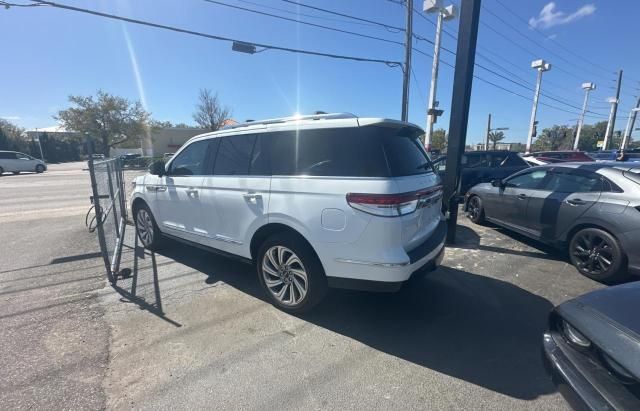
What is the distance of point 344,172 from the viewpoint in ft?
8.76

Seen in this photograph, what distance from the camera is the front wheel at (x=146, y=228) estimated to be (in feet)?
16.2

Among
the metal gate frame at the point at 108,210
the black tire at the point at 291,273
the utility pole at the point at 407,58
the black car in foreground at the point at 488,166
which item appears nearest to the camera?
the black tire at the point at 291,273

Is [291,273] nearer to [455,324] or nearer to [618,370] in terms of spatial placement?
[455,324]

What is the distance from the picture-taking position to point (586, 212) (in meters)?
4.11

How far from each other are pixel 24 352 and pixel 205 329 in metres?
1.48

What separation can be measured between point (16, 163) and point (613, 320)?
111 feet

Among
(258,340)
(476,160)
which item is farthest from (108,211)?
(476,160)

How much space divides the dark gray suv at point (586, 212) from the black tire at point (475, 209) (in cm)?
97

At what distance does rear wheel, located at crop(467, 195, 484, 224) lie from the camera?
6.69m

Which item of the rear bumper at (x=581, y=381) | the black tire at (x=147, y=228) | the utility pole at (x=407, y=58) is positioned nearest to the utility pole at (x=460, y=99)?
the rear bumper at (x=581, y=381)

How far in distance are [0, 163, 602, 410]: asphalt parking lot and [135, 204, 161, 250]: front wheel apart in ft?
1.52

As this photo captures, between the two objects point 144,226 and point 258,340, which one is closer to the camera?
point 258,340

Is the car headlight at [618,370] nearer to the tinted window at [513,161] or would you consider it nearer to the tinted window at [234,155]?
the tinted window at [234,155]

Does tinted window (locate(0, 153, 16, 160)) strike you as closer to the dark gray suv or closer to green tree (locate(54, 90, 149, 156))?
green tree (locate(54, 90, 149, 156))
